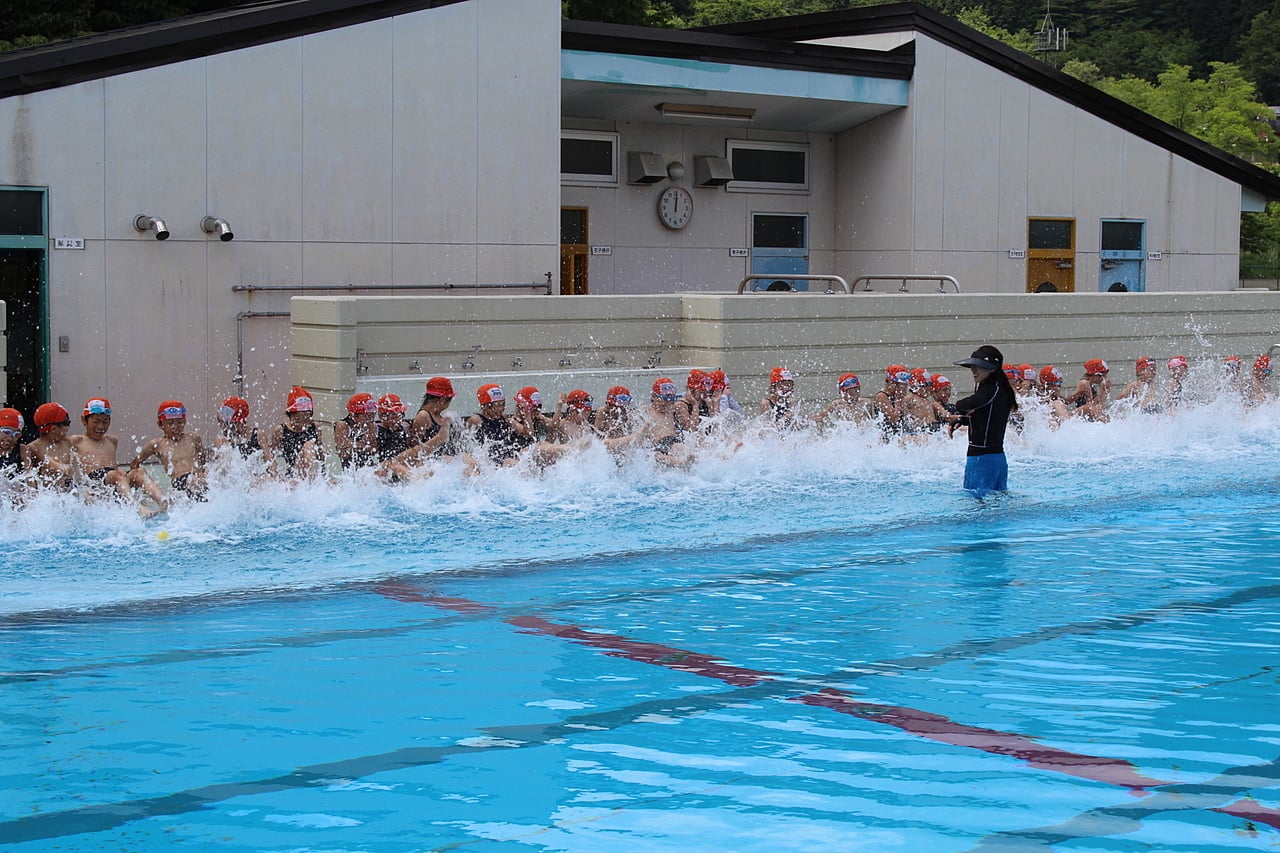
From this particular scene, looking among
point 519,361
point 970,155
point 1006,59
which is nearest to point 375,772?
point 519,361

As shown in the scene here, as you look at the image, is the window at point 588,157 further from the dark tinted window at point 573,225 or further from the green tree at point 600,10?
the green tree at point 600,10

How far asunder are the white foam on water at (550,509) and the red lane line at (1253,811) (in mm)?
5520

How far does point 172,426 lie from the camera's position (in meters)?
12.1

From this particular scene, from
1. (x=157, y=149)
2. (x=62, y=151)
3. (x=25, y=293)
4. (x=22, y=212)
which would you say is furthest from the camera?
(x=157, y=149)

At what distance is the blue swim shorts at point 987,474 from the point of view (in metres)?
12.8

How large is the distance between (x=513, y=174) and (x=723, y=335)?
3.02m

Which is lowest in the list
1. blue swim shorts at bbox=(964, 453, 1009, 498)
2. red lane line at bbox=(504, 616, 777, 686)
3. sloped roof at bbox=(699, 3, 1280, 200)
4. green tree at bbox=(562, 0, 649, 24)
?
red lane line at bbox=(504, 616, 777, 686)

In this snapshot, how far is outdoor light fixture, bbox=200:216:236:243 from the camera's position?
1465 cm

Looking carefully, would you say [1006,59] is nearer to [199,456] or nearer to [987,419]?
[987,419]

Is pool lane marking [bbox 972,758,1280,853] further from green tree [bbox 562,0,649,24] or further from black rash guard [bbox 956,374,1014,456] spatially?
green tree [bbox 562,0,649,24]

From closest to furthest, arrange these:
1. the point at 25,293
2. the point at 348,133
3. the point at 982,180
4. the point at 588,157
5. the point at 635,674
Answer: the point at 635,674 < the point at 25,293 < the point at 348,133 < the point at 588,157 < the point at 982,180

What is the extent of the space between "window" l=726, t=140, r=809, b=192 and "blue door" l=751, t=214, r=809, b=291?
17.4 inches

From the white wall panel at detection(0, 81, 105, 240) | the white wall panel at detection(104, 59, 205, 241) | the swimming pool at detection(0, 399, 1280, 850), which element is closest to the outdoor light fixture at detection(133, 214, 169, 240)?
the white wall panel at detection(104, 59, 205, 241)

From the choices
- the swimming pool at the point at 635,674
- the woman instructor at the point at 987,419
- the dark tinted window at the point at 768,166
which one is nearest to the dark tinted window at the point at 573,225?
the dark tinted window at the point at 768,166
